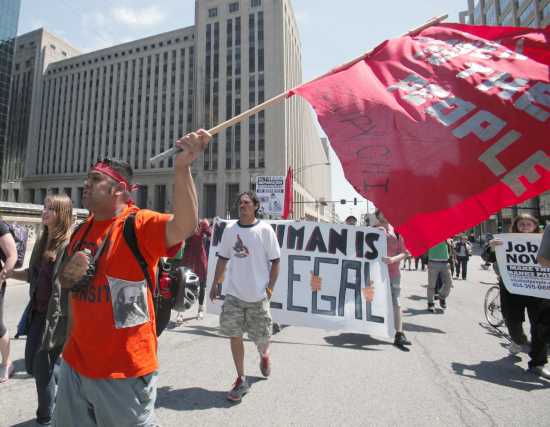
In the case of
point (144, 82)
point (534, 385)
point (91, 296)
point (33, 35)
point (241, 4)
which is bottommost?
point (534, 385)

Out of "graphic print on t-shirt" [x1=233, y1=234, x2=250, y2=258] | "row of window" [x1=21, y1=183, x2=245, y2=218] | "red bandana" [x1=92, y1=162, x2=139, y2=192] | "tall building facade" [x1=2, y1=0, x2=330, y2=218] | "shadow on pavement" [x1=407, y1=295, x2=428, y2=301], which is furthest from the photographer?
"row of window" [x1=21, y1=183, x2=245, y2=218]

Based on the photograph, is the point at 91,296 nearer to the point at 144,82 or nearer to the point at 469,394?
the point at 469,394

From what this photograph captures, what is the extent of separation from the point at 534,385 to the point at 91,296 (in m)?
4.54

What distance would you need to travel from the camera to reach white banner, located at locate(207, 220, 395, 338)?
481cm

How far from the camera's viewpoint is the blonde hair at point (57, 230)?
293 cm

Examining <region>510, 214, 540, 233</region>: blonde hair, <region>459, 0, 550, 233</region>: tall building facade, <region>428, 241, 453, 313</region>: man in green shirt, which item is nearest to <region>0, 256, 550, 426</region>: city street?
<region>510, 214, 540, 233</region>: blonde hair

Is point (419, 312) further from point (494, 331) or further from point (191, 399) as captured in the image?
point (191, 399)

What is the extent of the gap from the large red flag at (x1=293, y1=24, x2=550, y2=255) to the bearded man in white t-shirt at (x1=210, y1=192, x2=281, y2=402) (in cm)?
144

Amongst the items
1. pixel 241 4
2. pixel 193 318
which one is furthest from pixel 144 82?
pixel 193 318

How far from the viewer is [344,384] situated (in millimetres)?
3613

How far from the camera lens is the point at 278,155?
184 ft

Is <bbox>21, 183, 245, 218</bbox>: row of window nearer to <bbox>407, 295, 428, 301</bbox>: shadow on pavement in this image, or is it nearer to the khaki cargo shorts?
<bbox>407, 295, 428, 301</bbox>: shadow on pavement

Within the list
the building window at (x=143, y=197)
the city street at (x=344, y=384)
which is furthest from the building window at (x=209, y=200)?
the city street at (x=344, y=384)

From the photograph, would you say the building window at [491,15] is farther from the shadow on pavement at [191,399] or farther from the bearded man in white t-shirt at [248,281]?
the shadow on pavement at [191,399]
